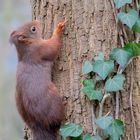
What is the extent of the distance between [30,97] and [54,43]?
30cm

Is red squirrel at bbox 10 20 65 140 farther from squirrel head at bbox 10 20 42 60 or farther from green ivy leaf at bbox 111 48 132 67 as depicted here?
green ivy leaf at bbox 111 48 132 67

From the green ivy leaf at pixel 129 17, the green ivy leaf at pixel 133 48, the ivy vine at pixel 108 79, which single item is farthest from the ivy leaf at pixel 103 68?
the green ivy leaf at pixel 129 17

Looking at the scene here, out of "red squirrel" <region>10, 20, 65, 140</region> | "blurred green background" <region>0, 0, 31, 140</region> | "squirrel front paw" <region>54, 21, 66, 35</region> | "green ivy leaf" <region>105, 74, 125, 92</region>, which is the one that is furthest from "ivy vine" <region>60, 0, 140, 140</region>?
"blurred green background" <region>0, 0, 31, 140</region>

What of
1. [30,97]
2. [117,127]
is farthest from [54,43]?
[117,127]

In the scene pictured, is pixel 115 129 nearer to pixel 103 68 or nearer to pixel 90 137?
pixel 90 137

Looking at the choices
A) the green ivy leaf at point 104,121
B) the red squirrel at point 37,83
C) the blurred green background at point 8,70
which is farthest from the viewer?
the blurred green background at point 8,70

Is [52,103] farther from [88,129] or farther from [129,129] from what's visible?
[129,129]

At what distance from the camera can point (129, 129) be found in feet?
9.60

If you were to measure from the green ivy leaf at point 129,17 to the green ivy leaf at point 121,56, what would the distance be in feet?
0.41

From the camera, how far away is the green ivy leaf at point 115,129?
2.80 metres

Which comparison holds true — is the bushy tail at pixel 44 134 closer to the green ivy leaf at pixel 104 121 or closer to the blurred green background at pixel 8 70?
the green ivy leaf at pixel 104 121

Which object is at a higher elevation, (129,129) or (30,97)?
(30,97)

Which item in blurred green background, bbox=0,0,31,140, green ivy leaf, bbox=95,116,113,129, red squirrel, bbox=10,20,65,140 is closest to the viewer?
green ivy leaf, bbox=95,116,113,129

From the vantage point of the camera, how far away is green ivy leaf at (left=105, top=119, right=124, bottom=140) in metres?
2.80
